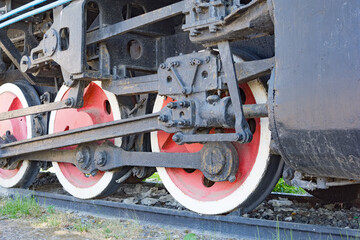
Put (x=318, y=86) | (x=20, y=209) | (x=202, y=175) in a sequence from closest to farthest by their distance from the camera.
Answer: (x=318, y=86) < (x=202, y=175) < (x=20, y=209)

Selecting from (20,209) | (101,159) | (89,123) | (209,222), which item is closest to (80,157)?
(101,159)

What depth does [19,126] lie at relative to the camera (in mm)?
4469

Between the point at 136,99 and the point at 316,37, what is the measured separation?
2076mm

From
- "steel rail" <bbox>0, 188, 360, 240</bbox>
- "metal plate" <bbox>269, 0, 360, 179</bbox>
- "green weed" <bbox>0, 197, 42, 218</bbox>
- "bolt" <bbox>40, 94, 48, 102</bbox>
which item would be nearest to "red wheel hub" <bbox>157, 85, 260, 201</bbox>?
"steel rail" <bbox>0, 188, 360, 240</bbox>

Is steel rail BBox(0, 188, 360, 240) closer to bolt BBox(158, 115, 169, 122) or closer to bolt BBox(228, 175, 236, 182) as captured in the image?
bolt BBox(228, 175, 236, 182)

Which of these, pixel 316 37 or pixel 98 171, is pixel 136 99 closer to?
pixel 98 171

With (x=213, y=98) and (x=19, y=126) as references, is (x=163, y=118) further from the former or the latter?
(x=19, y=126)

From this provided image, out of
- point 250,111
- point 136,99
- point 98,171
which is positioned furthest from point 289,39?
point 98,171

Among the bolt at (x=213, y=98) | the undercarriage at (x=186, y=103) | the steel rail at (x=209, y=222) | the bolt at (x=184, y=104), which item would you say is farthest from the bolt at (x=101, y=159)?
the bolt at (x=213, y=98)

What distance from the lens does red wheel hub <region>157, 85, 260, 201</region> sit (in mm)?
2766

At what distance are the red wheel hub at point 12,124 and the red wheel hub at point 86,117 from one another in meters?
0.65

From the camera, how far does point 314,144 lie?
68.9 inches

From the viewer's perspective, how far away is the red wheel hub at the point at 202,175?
9.07 ft

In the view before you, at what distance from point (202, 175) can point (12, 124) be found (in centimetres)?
238
